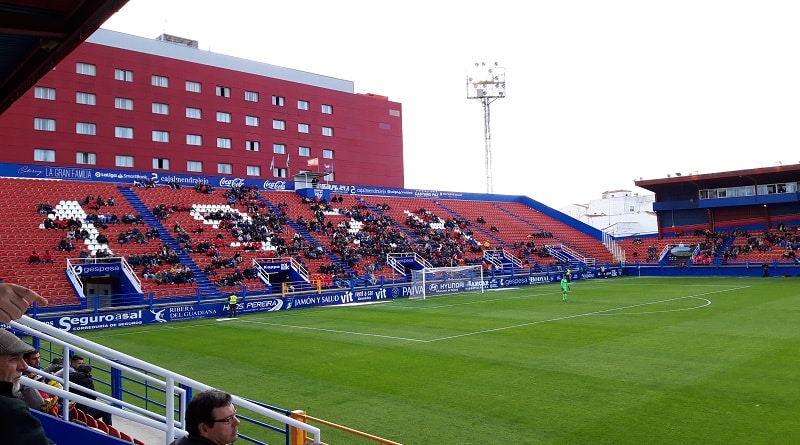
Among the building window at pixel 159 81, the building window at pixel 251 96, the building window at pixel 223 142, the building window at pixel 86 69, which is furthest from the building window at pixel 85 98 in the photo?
the building window at pixel 251 96

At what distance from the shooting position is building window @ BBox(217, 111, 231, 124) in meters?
59.2

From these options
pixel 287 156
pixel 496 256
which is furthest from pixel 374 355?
pixel 287 156

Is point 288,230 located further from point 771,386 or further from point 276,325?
point 771,386

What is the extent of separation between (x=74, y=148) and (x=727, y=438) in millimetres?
52388

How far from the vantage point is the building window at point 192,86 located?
5747cm

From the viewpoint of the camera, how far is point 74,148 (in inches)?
1978

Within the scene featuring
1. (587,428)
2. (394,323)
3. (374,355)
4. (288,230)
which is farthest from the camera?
(288,230)

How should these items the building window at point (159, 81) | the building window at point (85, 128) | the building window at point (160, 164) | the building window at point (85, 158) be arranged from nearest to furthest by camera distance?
the building window at point (85, 158)
the building window at point (85, 128)
the building window at point (160, 164)
the building window at point (159, 81)

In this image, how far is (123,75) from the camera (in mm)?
53625

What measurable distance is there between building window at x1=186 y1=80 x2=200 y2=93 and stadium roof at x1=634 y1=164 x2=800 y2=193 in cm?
4551

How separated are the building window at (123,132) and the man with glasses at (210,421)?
55.1m

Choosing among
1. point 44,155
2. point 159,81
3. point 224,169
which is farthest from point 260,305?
point 159,81

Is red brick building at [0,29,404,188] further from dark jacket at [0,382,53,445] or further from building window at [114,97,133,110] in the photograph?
dark jacket at [0,382,53,445]

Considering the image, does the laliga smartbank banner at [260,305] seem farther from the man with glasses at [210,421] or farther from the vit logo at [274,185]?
the man with glasses at [210,421]
